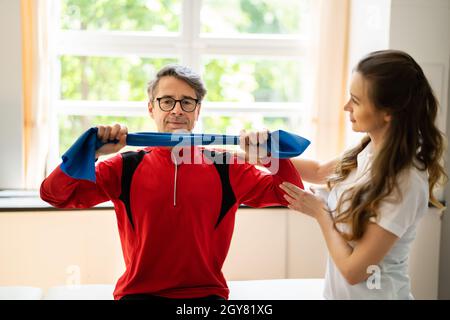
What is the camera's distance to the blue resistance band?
1470 mm

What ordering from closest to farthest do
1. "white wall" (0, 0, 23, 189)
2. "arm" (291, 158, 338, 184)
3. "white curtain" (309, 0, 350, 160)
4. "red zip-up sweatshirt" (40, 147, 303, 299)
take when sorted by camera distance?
1. "red zip-up sweatshirt" (40, 147, 303, 299)
2. "arm" (291, 158, 338, 184)
3. "white wall" (0, 0, 23, 189)
4. "white curtain" (309, 0, 350, 160)

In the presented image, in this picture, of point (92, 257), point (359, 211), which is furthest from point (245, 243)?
point (359, 211)

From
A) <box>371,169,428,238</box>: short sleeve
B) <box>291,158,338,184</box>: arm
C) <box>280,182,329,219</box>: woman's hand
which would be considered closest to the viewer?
<box>371,169,428,238</box>: short sleeve

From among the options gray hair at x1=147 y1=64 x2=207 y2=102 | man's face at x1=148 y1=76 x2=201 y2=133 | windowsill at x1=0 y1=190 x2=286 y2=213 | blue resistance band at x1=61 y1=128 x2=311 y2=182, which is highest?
gray hair at x1=147 y1=64 x2=207 y2=102

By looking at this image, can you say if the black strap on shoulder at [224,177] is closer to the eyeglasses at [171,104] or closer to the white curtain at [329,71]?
the eyeglasses at [171,104]

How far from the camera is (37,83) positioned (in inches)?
107

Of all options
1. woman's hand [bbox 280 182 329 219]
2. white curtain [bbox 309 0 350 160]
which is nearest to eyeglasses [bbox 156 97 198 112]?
woman's hand [bbox 280 182 329 219]

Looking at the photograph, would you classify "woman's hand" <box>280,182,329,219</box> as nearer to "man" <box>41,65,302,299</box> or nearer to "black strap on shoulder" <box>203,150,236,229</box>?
"man" <box>41,65,302,299</box>

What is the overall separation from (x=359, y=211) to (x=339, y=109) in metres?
1.71

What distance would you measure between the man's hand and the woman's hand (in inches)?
4.8

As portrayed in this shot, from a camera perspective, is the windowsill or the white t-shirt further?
the windowsill

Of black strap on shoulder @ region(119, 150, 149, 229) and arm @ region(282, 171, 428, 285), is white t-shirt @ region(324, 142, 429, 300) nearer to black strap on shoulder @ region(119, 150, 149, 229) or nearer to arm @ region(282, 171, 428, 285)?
arm @ region(282, 171, 428, 285)

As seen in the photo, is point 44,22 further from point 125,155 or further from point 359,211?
point 359,211

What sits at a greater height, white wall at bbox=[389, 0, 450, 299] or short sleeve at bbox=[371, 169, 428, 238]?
white wall at bbox=[389, 0, 450, 299]
